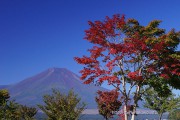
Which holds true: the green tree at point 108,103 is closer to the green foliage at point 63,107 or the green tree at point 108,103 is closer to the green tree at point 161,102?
the green tree at point 161,102

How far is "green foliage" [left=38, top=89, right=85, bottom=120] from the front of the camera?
22141 millimetres

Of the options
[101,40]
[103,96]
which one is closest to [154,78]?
[101,40]

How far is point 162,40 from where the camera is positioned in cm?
2669

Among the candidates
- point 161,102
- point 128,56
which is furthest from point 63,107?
point 161,102

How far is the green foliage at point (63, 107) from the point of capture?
72.6 feet

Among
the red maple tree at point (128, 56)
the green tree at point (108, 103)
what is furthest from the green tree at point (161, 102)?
the red maple tree at point (128, 56)

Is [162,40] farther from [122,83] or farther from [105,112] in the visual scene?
[105,112]

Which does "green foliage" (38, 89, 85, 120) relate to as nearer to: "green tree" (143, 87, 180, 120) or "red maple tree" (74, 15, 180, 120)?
"red maple tree" (74, 15, 180, 120)

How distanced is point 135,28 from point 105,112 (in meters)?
23.1

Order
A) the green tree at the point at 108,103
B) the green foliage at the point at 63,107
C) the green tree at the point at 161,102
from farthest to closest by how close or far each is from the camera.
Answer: the green tree at the point at 161,102
the green tree at the point at 108,103
the green foliage at the point at 63,107

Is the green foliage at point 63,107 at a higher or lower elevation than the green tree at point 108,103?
lower

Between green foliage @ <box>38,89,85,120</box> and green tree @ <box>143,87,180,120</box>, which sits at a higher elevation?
green tree @ <box>143,87,180,120</box>

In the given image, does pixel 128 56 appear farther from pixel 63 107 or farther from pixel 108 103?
pixel 108 103

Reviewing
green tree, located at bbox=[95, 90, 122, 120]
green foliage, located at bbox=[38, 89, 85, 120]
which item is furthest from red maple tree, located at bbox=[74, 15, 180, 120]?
green tree, located at bbox=[95, 90, 122, 120]
